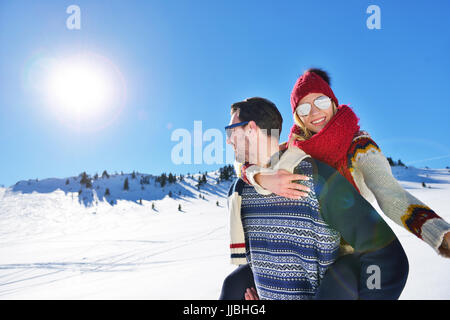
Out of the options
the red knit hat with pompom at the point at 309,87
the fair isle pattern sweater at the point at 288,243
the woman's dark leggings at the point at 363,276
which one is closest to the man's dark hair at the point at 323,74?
the red knit hat with pompom at the point at 309,87

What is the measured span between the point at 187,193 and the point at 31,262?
33.4 metres

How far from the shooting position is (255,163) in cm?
145

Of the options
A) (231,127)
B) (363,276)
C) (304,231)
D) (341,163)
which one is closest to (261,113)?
(231,127)

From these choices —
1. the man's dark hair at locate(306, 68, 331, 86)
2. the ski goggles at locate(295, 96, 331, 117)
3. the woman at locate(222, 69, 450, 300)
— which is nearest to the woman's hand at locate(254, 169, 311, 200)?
the woman at locate(222, 69, 450, 300)

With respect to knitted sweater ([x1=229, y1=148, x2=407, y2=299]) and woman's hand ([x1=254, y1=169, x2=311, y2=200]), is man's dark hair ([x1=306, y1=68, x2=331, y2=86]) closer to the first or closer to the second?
knitted sweater ([x1=229, y1=148, x2=407, y2=299])

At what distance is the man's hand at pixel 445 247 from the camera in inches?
36.5

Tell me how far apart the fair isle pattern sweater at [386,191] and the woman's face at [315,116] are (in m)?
0.27

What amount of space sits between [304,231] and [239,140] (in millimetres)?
654

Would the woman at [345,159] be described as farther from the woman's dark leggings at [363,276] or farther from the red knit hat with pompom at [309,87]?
the woman's dark leggings at [363,276]

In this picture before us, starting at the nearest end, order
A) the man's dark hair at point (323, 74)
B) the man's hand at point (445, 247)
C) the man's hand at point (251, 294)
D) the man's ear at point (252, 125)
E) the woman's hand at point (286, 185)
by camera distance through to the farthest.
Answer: the man's hand at point (445, 247), the woman's hand at point (286, 185), the man's ear at point (252, 125), the man's hand at point (251, 294), the man's dark hair at point (323, 74)

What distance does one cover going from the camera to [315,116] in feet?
5.47

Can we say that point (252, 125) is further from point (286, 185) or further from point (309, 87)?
point (309, 87)
